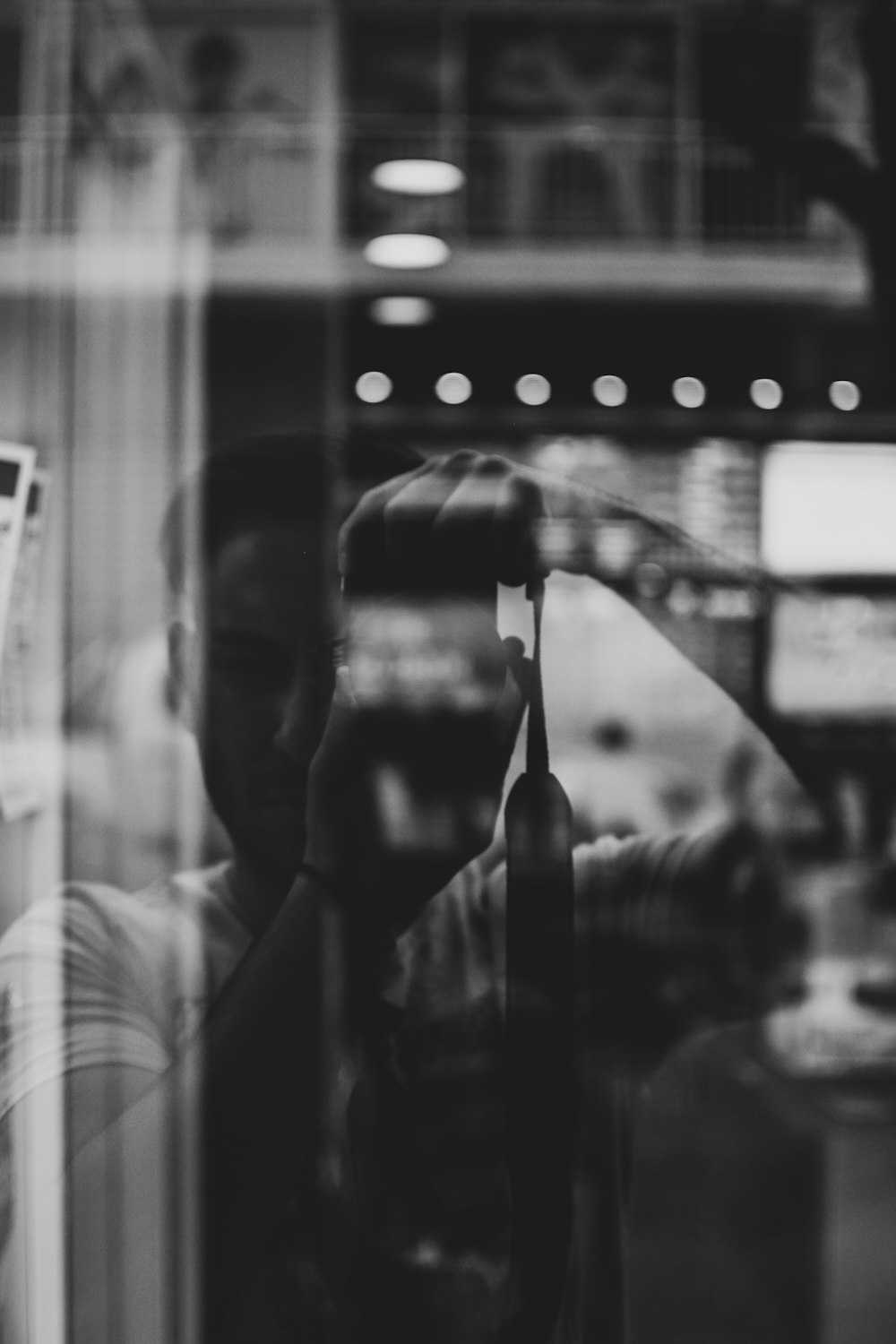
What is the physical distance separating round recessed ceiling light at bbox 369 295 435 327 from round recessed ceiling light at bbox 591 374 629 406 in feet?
0.94

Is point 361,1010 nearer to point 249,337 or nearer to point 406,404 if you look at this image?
point 406,404

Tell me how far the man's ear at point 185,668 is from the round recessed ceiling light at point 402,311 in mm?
940

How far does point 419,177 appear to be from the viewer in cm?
218

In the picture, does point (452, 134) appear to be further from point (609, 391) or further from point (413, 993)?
point (413, 993)

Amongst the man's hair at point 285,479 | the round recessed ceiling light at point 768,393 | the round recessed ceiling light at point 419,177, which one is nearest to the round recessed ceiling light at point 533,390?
the round recessed ceiling light at point 768,393

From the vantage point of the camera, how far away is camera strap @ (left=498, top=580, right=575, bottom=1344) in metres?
0.68

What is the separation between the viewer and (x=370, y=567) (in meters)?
0.67

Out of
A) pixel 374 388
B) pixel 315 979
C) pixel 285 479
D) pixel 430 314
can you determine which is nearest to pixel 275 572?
pixel 285 479

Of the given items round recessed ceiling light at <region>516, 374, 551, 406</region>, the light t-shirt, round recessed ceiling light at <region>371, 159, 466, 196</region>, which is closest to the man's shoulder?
the light t-shirt

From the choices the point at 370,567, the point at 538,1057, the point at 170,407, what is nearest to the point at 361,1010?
the point at 538,1057

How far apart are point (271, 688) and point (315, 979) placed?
15 centimetres

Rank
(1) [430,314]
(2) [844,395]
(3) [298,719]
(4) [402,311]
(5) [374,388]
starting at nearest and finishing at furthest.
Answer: (3) [298,719] → (2) [844,395] → (5) [374,388] → (4) [402,311] → (1) [430,314]

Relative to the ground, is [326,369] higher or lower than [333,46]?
lower

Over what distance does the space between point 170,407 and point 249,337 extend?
1.31ft
